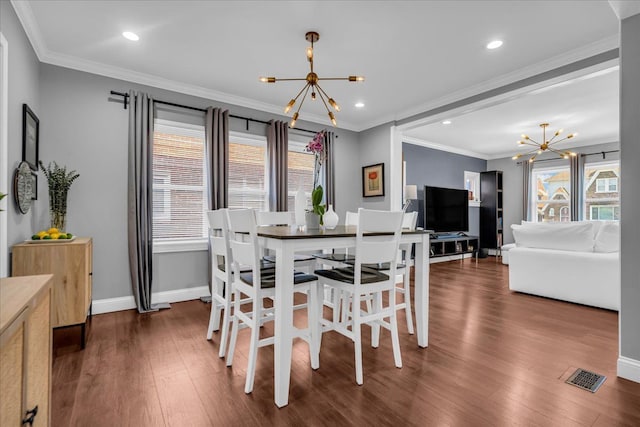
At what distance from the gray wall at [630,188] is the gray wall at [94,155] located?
4091 mm

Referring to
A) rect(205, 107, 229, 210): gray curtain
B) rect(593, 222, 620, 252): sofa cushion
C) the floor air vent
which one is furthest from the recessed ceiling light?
rect(593, 222, 620, 252): sofa cushion

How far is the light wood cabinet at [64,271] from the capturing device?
229cm

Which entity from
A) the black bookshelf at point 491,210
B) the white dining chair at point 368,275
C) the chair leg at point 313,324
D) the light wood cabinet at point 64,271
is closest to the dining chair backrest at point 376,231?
the white dining chair at point 368,275

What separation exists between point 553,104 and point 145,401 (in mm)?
5671

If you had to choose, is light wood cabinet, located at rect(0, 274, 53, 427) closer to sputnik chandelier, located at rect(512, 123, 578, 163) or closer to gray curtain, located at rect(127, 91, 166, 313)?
gray curtain, located at rect(127, 91, 166, 313)

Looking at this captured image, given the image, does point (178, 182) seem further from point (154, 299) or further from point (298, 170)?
point (298, 170)

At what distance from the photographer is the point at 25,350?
87cm

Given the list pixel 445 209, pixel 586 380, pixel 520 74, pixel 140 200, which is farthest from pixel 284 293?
pixel 445 209

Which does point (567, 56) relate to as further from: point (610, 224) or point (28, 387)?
point (28, 387)

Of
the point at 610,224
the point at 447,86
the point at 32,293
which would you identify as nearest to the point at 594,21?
the point at 447,86

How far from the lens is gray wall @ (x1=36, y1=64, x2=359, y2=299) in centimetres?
305

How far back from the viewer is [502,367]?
213 cm

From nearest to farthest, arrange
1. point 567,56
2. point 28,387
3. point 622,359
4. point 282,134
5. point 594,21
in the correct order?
point 28,387, point 622,359, point 594,21, point 567,56, point 282,134

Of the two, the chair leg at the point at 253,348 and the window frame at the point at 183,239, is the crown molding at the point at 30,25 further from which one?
the chair leg at the point at 253,348
